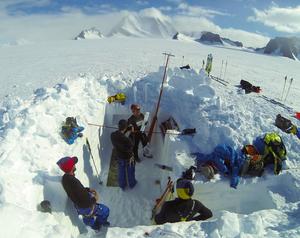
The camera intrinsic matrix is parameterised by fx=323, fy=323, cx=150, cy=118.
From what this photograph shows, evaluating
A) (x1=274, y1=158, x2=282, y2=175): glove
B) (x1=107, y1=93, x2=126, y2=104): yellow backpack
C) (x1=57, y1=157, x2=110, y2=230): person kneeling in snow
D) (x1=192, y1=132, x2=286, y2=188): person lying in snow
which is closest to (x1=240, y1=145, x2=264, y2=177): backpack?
(x1=192, y1=132, x2=286, y2=188): person lying in snow

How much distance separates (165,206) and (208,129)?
3.69 metres

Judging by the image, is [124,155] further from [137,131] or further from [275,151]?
[275,151]

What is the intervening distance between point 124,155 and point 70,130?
1399mm

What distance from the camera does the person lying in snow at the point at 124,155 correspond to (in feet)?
24.9

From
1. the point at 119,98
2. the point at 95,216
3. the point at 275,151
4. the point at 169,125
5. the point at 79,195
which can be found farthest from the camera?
the point at 119,98

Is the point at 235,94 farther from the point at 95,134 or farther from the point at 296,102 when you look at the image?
the point at 95,134

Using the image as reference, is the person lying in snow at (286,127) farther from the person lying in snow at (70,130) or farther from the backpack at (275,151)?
the person lying in snow at (70,130)

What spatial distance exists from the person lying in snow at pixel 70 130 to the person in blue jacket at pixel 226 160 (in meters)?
2.95

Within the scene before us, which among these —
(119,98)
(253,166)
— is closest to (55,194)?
(253,166)

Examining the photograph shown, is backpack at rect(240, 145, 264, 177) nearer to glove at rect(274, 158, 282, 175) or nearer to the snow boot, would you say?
glove at rect(274, 158, 282, 175)

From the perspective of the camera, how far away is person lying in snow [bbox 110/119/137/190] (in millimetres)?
7578

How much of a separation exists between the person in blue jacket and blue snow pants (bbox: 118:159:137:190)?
1.66m

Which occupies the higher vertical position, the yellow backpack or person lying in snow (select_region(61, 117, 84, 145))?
the yellow backpack

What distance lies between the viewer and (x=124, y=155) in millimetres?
7758
